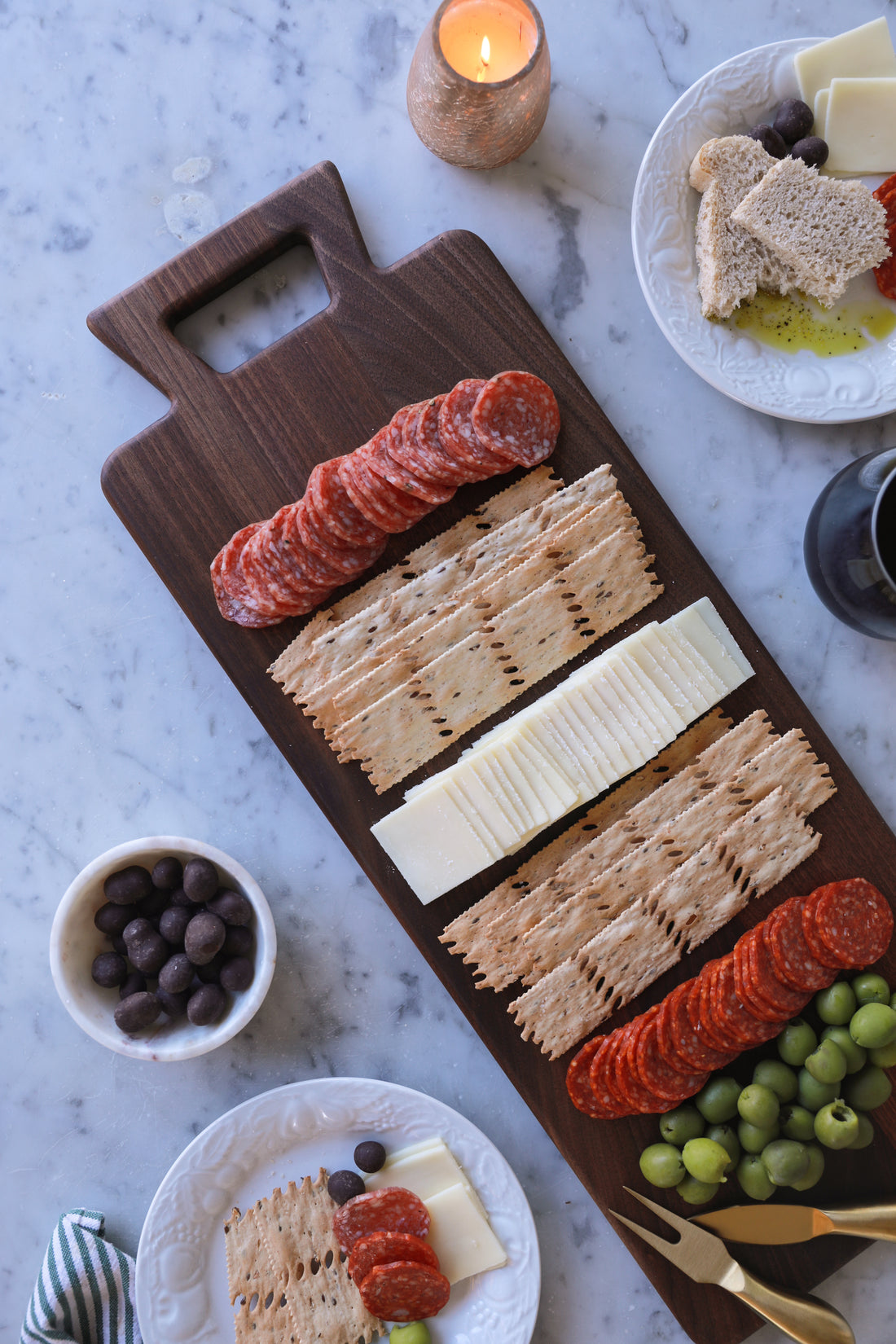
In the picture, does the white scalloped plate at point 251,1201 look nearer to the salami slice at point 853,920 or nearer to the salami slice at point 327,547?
the salami slice at point 853,920

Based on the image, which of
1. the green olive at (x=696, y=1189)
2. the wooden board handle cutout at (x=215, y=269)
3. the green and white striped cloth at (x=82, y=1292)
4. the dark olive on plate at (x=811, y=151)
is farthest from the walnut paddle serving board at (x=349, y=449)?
the green and white striped cloth at (x=82, y=1292)

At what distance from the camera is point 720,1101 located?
173cm

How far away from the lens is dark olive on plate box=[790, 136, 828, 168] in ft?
5.93

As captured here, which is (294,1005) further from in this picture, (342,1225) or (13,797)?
(13,797)

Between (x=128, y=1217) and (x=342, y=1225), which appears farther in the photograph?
(x=128, y=1217)

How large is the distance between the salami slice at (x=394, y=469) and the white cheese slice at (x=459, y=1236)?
4.26 ft

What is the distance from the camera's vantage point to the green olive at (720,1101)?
1733mm

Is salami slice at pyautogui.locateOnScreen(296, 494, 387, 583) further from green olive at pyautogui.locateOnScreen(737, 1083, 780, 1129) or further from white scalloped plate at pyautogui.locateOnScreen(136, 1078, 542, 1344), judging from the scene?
green olive at pyautogui.locateOnScreen(737, 1083, 780, 1129)

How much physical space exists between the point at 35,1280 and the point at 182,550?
1.48 meters

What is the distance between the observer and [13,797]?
6.38 feet

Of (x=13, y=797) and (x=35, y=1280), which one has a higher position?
(x=13, y=797)

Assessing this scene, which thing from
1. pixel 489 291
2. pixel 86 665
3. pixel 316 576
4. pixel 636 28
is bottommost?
pixel 316 576

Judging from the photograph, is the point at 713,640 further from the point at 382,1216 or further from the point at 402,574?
the point at 382,1216

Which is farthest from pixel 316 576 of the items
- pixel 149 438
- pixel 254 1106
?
pixel 254 1106
